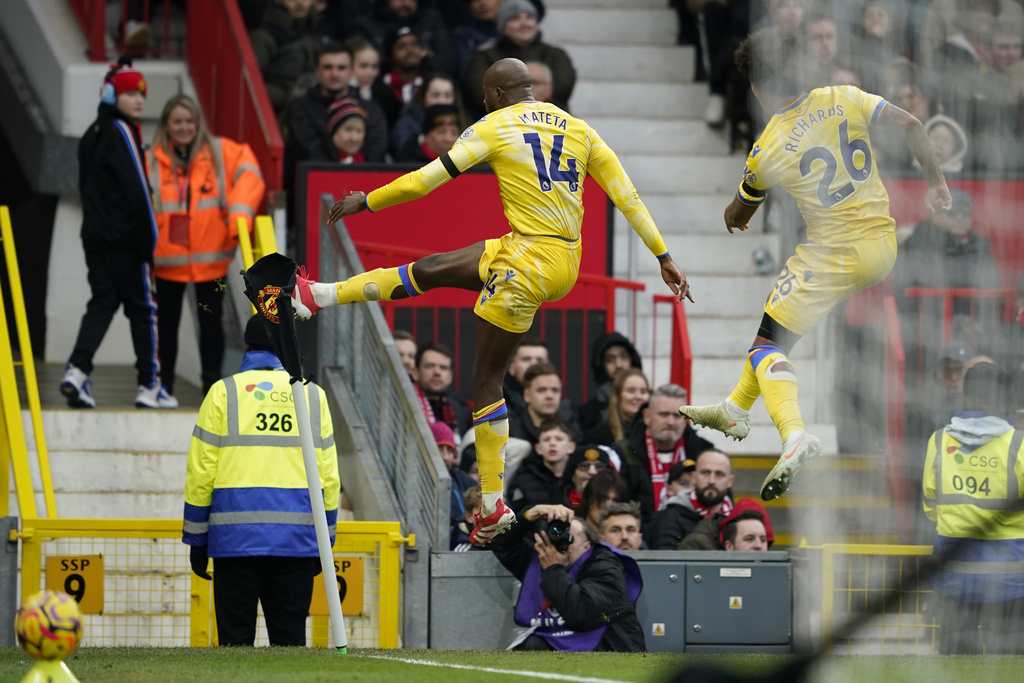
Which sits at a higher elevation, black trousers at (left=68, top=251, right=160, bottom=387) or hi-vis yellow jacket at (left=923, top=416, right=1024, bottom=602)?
black trousers at (left=68, top=251, right=160, bottom=387)

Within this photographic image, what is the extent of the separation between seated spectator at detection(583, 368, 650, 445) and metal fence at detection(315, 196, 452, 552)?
1.30m

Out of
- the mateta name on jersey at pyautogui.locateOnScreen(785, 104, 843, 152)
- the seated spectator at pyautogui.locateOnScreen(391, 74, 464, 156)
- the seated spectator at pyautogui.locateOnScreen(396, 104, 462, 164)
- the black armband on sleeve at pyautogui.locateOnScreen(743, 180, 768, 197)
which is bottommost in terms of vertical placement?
the black armband on sleeve at pyautogui.locateOnScreen(743, 180, 768, 197)

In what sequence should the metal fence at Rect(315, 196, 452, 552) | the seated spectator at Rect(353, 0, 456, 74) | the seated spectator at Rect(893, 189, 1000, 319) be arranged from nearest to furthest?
Answer: the seated spectator at Rect(893, 189, 1000, 319)
the metal fence at Rect(315, 196, 452, 552)
the seated spectator at Rect(353, 0, 456, 74)

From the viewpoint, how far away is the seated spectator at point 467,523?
8.53 metres

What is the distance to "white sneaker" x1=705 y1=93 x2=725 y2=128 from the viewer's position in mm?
13742

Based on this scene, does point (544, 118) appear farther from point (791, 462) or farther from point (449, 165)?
Result: point (791, 462)

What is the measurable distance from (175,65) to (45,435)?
440 centimetres

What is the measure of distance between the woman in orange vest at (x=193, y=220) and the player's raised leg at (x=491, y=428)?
332cm

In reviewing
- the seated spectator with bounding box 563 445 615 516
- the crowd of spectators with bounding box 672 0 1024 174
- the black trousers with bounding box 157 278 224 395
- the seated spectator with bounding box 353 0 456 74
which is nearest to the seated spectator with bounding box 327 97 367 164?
the seated spectator with bounding box 353 0 456 74

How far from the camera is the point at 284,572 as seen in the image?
7.62m

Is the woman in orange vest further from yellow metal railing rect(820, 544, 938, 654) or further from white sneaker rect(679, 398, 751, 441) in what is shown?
yellow metal railing rect(820, 544, 938, 654)

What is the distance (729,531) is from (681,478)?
1.83 feet

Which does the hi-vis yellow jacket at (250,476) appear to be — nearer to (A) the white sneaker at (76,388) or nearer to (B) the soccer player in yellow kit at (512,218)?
(B) the soccer player in yellow kit at (512,218)

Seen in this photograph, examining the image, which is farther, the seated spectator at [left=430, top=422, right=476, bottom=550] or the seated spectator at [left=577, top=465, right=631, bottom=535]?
the seated spectator at [left=430, top=422, right=476, bottom=550]
